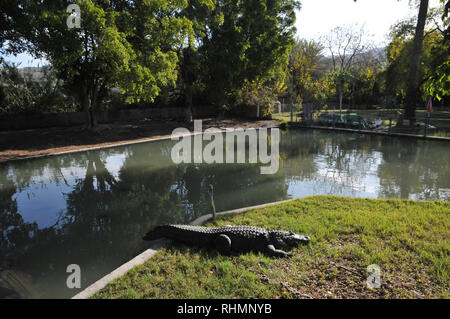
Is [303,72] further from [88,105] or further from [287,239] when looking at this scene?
[287,239]

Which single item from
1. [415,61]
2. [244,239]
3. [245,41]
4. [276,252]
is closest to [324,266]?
[276,252]

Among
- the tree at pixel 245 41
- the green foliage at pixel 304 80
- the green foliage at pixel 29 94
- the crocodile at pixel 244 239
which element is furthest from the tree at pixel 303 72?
the crocodile at pixel 244 239

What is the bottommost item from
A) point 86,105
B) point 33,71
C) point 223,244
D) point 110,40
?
point 223,244

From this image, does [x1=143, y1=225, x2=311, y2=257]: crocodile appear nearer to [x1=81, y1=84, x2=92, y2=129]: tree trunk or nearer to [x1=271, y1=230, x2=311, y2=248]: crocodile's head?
[x1=271, y1=230, x2=311, y2=248]: crocodile's head

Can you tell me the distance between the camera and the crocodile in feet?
13.5

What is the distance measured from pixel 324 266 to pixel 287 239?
0.70 m

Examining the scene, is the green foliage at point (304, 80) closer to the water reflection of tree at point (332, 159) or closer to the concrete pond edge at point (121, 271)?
the water reflection of tree at point (332, 159)

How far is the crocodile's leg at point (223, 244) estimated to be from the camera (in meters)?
4.08

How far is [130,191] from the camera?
312 inches

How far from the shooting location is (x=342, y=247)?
410 cm

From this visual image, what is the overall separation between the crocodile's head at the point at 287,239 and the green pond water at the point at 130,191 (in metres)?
2.30

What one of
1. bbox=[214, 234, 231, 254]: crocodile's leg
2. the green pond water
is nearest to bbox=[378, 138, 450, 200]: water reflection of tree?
the green pond water

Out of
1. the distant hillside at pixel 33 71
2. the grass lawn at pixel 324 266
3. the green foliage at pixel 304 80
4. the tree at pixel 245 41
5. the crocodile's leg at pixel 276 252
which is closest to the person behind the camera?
the grass lawn at pixel 324 266
